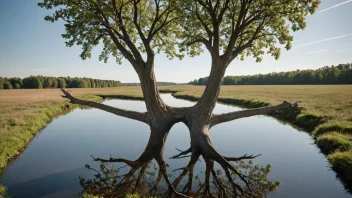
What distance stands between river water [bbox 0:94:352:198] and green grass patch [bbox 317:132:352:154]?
1.84ft

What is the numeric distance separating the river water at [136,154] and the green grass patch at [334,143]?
56 centimetres

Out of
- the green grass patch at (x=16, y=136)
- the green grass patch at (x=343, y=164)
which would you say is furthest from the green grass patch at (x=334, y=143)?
the green grass patch at (x=16, y=136)

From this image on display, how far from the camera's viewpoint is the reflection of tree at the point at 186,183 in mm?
7970

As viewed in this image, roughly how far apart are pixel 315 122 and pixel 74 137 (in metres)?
21.0

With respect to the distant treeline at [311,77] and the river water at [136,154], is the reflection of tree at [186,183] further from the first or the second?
the distant treeline at [311,77]

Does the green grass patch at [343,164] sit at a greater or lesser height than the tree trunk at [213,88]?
lesser

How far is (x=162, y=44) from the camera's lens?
14.8m

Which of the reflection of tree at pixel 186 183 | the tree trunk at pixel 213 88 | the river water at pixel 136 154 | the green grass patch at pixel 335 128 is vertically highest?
the tree trunk at pixel 213 88

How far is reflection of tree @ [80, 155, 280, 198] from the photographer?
797cm

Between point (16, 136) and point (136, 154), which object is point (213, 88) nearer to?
point (136, 154)

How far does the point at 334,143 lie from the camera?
13.0m

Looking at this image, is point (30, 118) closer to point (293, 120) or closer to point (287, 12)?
point (287, 12)

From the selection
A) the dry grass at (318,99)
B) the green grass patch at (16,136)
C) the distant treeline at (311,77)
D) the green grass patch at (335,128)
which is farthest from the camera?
the distant treeline at (311,77)

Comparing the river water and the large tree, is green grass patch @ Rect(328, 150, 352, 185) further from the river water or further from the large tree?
the large tree
